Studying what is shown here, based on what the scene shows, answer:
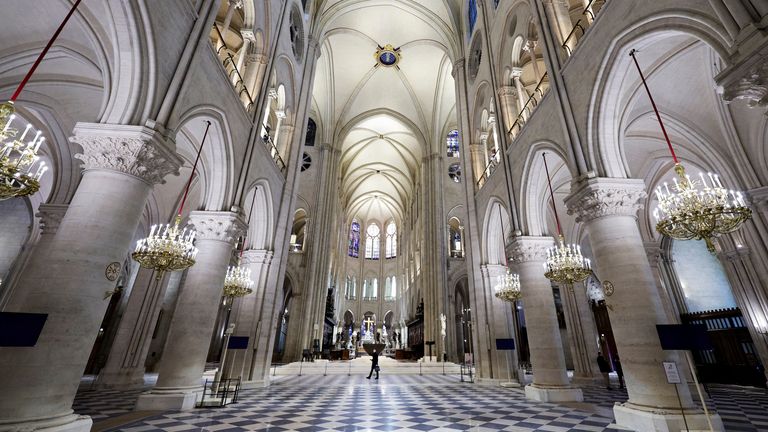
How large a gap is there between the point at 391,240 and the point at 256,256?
3544 cm

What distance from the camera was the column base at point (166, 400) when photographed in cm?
588

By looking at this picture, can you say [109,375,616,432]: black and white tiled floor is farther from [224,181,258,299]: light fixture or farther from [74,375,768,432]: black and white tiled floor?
[224,181,258,299]: light fixture

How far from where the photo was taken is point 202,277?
7.08 metres

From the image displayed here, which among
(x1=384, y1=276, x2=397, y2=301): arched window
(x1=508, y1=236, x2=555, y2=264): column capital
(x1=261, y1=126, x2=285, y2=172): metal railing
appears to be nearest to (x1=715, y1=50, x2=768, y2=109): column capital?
(x1=508, y1=236, x2=555, y2=264): column capital

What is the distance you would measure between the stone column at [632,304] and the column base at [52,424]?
23.7 ft

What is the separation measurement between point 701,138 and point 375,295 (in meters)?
36.6

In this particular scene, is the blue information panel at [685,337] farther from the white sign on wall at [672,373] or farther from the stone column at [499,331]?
the stone column at [499,331]

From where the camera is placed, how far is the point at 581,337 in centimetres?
1238

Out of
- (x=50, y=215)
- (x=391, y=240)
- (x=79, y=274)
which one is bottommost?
(x=79, y=274)

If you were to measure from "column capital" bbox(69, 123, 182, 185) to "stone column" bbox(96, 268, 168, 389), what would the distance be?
8.36 metres

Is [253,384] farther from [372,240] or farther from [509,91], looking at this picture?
[372,240]

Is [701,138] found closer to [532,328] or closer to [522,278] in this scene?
[522,278]

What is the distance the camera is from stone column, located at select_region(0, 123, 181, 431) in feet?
11.6

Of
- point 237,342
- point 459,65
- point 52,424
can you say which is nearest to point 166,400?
point 237,342
